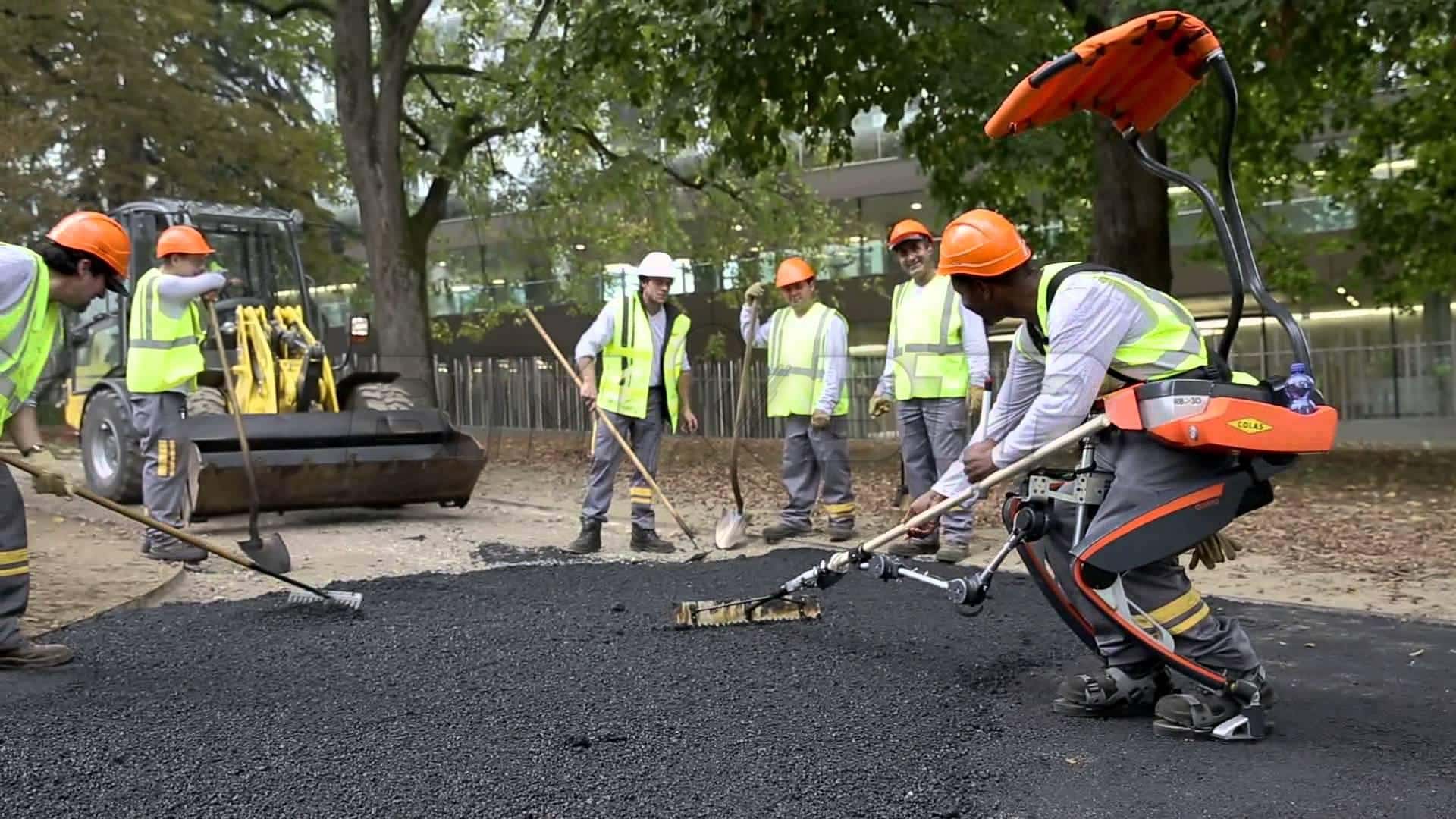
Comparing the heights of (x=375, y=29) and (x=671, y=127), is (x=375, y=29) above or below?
above

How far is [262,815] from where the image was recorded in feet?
10.5

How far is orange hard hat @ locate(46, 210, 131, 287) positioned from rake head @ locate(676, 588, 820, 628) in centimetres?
246

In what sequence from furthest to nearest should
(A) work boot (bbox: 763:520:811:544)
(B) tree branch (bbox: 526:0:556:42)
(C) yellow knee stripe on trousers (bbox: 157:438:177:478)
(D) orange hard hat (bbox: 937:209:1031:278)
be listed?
(B) tree branch (bbox: 526:0:556:42) < (A) work boot (bbox: 763:520:811:544) < (C) yellow knee stripe on trousers (bbox: 157:438:177:478) < (D) orange hard hat (bbox: 937:209:1031:278)

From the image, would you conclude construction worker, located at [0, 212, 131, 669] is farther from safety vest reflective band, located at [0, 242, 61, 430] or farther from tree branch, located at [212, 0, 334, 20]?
tree branch, located at [212, 0, 334, 20]

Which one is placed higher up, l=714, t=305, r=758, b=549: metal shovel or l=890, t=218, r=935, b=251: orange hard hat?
l=890, t=218, r=935, b=251: orange hard hat

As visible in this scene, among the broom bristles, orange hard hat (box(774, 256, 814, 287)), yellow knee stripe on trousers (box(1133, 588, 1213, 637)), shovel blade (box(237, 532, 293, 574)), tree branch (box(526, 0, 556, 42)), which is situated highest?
tree branch (box(526, 0, 556, 42))

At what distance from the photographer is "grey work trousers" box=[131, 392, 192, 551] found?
749 cm

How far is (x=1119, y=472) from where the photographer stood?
3.91m

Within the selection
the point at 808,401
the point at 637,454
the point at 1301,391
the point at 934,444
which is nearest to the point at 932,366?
the point at 934,444

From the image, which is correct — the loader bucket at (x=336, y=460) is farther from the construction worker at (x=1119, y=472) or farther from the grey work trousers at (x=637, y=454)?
the construction worker at (x=1119, y=472)

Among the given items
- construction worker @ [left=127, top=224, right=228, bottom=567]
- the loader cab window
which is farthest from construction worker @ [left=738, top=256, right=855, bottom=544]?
the loader cab window

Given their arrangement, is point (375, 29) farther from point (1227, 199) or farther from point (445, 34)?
point (1227, 199)

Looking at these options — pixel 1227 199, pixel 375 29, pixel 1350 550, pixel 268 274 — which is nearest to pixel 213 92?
pixel 375 29

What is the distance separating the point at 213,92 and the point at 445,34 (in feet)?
10.9
